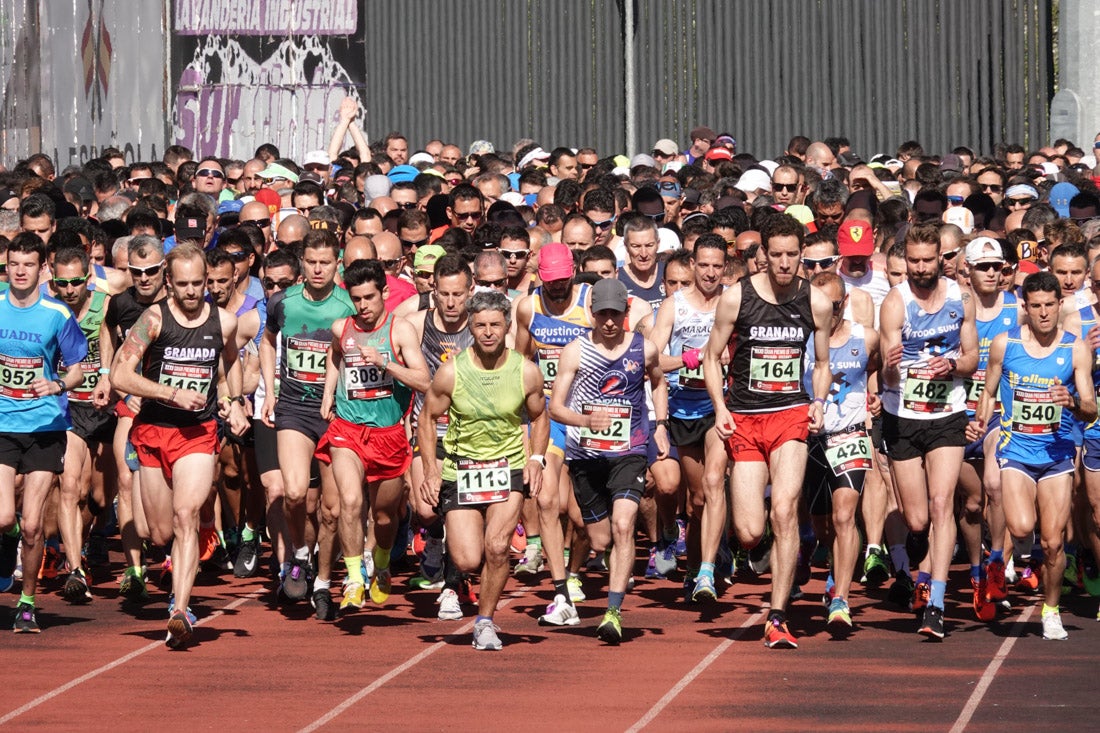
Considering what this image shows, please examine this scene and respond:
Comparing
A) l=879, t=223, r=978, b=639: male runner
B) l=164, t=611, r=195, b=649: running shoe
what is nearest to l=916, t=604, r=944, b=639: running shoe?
l=879, t=223, r=978, b=639: male runner

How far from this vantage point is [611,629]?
1040 centimetres

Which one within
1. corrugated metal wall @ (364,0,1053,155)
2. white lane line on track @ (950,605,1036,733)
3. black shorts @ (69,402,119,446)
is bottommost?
white lane line on track @ (950,605,1036,733)

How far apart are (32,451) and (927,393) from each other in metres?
4.81

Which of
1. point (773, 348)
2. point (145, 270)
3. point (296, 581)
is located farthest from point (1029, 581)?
point (145, 270)

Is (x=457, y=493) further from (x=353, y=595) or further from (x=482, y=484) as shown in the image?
(x=353, y=595)

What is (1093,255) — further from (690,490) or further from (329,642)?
(329,642)

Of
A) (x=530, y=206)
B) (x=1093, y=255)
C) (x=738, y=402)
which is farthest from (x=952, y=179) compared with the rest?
(x=738, y=402)

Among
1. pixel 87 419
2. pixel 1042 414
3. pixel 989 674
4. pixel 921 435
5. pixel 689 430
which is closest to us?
pixel 989 674

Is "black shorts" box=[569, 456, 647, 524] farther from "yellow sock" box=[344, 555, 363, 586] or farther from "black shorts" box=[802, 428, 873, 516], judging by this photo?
"yellow sock" box=[344, 555, 363, 586]

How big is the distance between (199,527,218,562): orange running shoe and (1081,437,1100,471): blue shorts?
5340 mm

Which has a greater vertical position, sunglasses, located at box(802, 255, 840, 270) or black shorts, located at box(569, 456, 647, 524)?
sunglasses, located at box(802, 255, 840, 270)

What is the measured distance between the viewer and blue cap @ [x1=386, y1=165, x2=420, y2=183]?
18.6 m

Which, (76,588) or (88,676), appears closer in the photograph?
(88,676)

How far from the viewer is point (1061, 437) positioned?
35.2 ft
